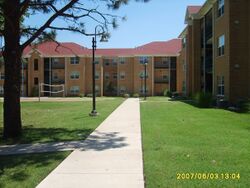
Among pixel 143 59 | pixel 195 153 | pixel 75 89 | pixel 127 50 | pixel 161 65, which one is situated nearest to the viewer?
pixel 195 153

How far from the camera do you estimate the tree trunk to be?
13.8 metres

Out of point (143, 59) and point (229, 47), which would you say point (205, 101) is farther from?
point (143, 59)

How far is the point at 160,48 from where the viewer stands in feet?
235

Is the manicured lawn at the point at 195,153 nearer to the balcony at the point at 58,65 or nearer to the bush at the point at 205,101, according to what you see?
the bush at the point at 205,101

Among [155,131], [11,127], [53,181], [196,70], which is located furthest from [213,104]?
[53,181]

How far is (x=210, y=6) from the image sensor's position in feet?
114

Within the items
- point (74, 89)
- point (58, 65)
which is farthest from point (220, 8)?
point (58, 65)

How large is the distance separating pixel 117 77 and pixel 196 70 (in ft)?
108

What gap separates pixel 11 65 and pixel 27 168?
6.16 m

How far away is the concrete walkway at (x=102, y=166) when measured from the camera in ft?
23.5

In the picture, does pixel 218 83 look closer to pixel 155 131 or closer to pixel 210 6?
pixel 210 6

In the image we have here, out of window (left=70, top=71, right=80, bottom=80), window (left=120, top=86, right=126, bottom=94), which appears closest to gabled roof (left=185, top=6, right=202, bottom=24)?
window (left=120, top=86, right=126, bottom=94)
